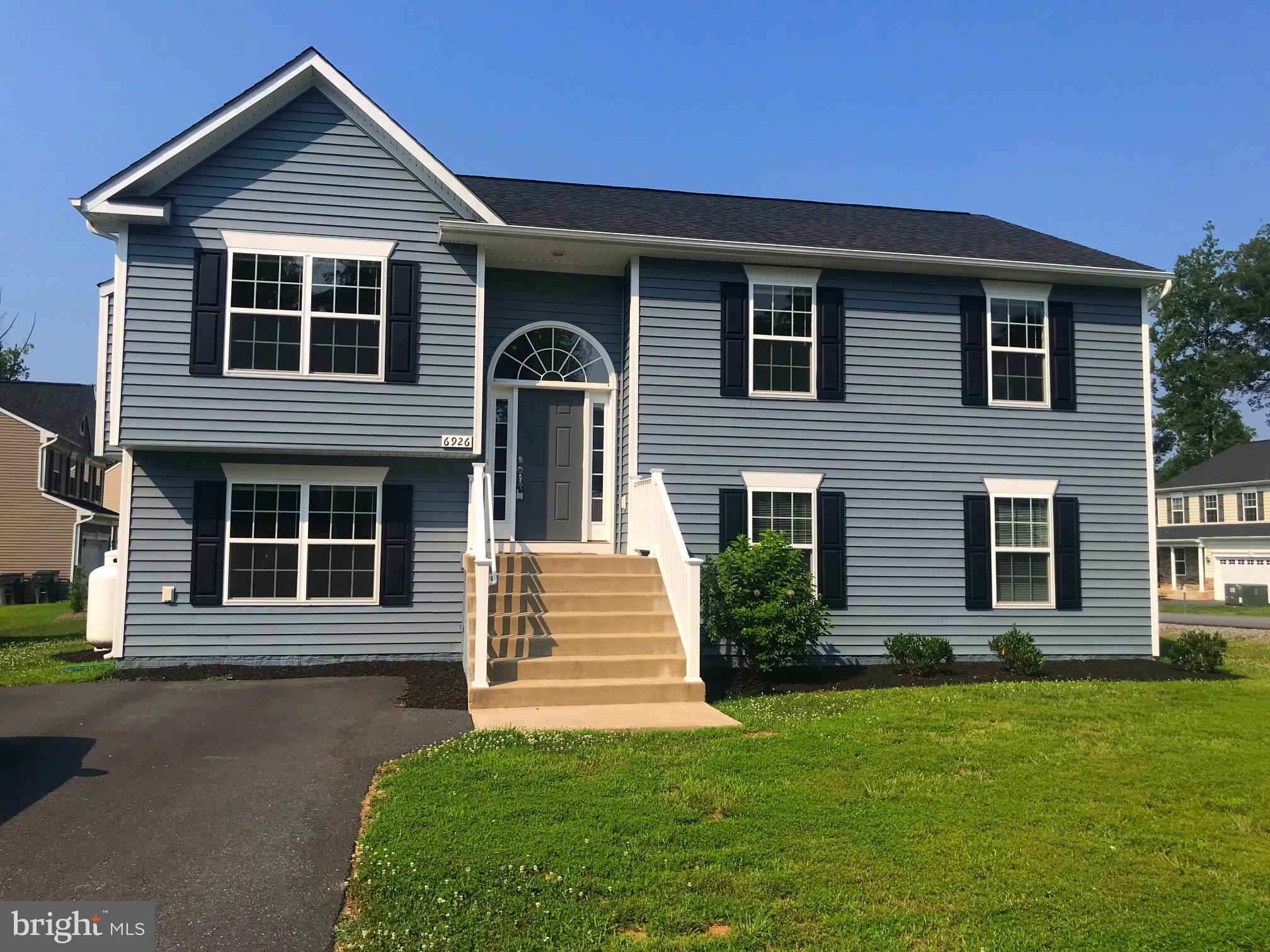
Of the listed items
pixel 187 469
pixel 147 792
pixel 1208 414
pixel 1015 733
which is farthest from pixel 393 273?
pixel 1208 414

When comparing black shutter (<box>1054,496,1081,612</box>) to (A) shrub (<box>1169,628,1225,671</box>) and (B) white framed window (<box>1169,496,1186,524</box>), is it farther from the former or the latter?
(B) white framed window (<box>1169,496,1186,524</box>)

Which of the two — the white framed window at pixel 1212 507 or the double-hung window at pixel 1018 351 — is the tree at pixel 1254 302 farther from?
the double-hung window at pixel 1018 351

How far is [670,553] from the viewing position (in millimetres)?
9906

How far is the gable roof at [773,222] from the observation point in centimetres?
1186

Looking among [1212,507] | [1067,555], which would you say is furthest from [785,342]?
[1212,507]

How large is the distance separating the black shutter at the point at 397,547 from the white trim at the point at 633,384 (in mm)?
2648

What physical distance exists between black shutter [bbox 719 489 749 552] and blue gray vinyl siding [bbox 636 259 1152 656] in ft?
0.35

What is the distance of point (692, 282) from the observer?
1164 cm

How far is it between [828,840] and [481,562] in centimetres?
442

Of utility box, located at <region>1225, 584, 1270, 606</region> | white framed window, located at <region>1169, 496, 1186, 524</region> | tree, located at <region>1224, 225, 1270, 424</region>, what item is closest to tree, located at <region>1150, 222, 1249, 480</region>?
tree, located at <region>1224, 225, 1270, 424</region>

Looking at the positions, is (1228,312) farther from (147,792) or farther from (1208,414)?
(147,792)

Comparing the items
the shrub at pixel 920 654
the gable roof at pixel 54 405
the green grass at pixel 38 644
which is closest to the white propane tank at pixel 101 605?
the green grass at pixel 38 644

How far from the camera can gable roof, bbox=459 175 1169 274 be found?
11.9 metres

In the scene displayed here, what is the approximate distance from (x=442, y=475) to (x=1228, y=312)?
5573cm
